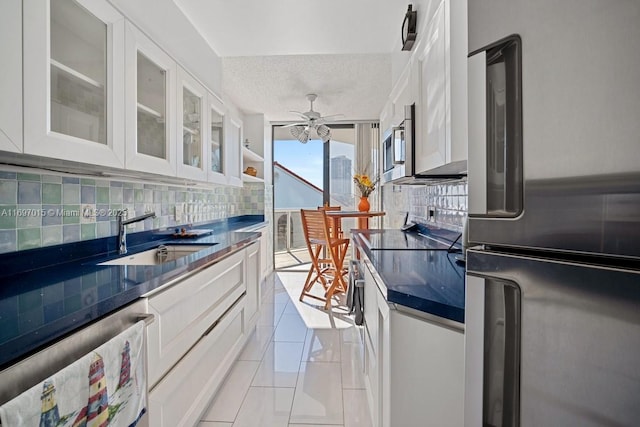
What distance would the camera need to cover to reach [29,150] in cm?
85

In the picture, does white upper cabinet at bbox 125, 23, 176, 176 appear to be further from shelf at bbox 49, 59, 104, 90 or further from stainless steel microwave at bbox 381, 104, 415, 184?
stainless steel microwave at bbox 381, 104, 415, 184

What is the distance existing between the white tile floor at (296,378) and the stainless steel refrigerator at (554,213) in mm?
1319

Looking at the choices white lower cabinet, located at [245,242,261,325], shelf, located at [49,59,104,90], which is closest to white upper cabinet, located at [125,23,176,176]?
shelf, located at [49,59,104,90]

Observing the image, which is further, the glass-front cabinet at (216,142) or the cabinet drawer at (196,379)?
the glass-front cabinet at (216,142)

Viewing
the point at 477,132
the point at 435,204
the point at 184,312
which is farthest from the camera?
the point at 435,204

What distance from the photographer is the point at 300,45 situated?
236 centimetres

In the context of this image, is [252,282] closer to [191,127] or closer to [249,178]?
[191,127]

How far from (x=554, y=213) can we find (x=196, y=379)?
1.62m

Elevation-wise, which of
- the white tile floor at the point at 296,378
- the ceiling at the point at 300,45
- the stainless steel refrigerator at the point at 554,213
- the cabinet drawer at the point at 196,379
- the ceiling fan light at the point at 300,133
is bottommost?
the white tile floor at the point at 296,378

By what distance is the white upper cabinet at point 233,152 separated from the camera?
8.95 feet

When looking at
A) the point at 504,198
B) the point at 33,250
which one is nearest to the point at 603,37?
the point at 504,198

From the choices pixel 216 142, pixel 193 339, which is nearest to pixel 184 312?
pixel 193 339

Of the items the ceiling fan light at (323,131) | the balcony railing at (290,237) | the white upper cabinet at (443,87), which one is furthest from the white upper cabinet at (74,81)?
the balcony railing at (290,237)

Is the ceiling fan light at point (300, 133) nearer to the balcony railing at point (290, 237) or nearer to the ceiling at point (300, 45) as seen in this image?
the ceiling at point (300, 45)
